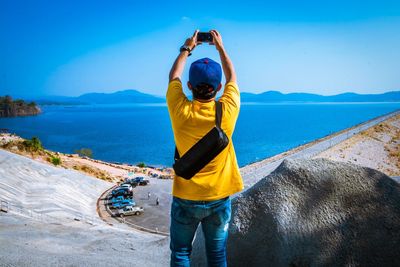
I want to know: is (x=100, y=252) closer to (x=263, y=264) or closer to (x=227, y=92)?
(x=263, y=264)

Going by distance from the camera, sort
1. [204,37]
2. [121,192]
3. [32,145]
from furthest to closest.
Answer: [32,145]
[121,192]
[204,37]

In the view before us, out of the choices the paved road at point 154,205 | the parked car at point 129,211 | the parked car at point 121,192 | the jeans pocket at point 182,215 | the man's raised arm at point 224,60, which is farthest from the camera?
the parked car at point 121,192

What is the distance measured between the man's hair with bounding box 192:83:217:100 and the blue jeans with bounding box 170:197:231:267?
781mm

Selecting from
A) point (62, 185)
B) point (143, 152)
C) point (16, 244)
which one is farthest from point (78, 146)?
point (16, 244)

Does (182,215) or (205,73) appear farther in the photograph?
(182,215)

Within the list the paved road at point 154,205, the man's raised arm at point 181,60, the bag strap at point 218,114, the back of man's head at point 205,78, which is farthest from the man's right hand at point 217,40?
the paved road at point 154,205

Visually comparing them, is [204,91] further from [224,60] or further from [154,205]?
[154,205]

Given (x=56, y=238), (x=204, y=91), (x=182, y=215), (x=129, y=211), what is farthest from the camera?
(x=129, y=211)

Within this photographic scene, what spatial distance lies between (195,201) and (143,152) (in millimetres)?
90341

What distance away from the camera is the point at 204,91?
267cm

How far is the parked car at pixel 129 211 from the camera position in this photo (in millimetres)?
22530

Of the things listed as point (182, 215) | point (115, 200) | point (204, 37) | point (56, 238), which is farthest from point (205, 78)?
point (115, 200)

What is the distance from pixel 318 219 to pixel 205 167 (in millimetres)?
2270

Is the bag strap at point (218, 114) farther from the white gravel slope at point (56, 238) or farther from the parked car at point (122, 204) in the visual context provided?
the parked car at point (122, 204)
